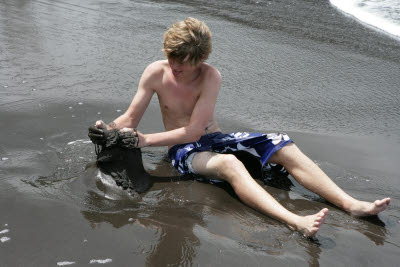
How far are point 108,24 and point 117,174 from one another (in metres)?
4.68

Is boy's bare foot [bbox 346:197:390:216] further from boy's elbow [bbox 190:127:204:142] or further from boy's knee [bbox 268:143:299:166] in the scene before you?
boy's elbow [bbox 190:127:204:142]

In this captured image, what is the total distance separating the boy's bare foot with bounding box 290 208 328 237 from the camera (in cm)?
300

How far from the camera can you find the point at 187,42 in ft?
11.6

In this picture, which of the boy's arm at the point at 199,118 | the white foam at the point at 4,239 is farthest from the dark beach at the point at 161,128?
the boy's arm at the point at 199,118

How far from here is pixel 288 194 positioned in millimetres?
3781

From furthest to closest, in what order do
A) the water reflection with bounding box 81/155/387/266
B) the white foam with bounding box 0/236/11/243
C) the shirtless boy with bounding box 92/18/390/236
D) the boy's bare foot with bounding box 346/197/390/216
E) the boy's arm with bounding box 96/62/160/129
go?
the boy's arm with bounding box 96/62/160/129 → the shirtless boy with bounding box 92/18/390/236 → the boy's bare foot with bounding box 346/197/390/216 → the water reflection with bounding box 81/155/387/266 → the white foam with bounding box 0/236/11/243

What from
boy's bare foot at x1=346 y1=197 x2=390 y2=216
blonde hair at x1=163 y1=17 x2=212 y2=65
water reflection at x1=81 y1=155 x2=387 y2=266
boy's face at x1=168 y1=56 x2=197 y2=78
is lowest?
water reflection at x1=81 y1=155 x2=387 y2=266

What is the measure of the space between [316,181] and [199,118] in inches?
41.1

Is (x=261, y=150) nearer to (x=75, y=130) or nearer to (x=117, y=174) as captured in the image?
(x=117, y=174)

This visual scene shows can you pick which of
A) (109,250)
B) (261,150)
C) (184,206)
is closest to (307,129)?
(261,150)

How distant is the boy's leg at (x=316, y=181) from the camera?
134 inches

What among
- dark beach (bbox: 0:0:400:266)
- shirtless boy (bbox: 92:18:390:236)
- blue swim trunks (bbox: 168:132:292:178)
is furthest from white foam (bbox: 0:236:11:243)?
blue swim trunks (bbox: 168:132:292:178)

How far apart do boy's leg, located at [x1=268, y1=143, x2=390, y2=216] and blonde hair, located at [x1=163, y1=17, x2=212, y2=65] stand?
1.01 m

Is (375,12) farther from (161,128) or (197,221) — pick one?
(197,221)
